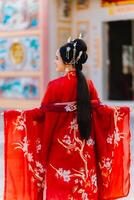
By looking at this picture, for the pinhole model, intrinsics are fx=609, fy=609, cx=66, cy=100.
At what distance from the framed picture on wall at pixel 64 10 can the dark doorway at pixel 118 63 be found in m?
1.25

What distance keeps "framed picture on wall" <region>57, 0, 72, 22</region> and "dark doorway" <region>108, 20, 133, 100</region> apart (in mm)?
1245

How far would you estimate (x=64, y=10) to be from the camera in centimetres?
1606

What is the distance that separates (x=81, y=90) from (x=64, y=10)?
11.8 meters

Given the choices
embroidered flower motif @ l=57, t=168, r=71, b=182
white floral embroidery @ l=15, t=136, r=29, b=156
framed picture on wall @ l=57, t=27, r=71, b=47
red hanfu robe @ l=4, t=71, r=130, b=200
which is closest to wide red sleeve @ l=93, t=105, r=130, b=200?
red hanfu robe @ l=4, t=71, r=130, b=200

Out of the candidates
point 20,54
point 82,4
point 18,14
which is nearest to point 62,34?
point 82,4

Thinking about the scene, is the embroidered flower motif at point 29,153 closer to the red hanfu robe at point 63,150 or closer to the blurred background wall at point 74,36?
the red hanfu robe at point 63,150

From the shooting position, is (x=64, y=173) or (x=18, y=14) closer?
(x=64, y=173)

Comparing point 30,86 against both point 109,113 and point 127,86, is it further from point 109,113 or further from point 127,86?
point 109,113

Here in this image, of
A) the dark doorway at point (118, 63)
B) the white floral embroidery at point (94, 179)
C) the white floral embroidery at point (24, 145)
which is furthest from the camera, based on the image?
the dark doorway at point (118, 63)

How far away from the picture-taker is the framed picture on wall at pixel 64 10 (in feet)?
52.2

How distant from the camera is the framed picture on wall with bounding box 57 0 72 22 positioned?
15922 mm

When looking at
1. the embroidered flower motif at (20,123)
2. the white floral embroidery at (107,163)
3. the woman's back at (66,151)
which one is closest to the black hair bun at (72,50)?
the woman's back at (66,151)

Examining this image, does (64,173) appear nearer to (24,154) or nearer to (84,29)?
(24,154)

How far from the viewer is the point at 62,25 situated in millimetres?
15953
